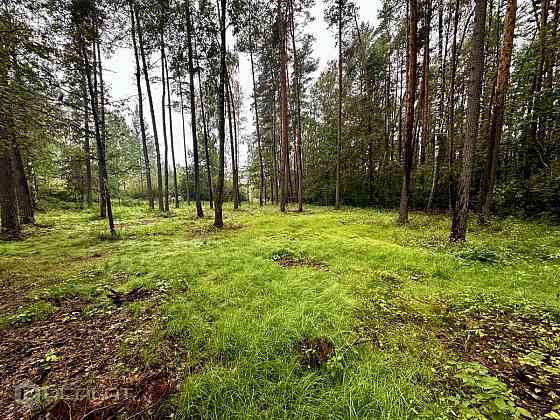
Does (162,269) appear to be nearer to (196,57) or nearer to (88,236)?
(88,236)

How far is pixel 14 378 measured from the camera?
2125 mm

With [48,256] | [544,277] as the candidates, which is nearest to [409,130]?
[544,277]

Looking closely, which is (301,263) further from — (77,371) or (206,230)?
(206,230)

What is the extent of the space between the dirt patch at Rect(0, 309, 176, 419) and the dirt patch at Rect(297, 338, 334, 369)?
3.87 feet

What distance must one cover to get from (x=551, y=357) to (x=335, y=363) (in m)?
2.14

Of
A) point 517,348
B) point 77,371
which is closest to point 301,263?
point 517,348

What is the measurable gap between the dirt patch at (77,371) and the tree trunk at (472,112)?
290 inches

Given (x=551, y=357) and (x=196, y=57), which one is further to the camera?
(x=196, y=57)

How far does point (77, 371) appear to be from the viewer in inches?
86.3

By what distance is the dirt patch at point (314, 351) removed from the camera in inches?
86.4

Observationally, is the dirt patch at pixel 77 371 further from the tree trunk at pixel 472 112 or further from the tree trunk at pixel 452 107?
the tree trunk at pixel 452 107

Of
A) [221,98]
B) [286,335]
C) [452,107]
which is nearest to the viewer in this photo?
[286,335]

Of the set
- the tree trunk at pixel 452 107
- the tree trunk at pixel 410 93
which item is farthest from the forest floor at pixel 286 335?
the tree trunk at pixel 452 107

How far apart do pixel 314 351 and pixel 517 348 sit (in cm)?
212
